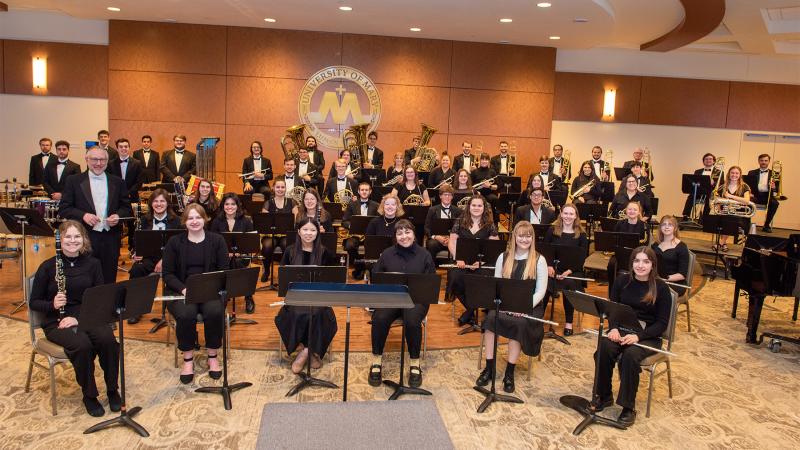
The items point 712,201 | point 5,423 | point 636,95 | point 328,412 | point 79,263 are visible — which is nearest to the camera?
point 328,412

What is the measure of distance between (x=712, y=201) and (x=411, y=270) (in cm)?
692

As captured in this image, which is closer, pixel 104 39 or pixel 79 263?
pixel 79 263

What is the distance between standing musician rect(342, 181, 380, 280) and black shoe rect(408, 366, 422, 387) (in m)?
3.20

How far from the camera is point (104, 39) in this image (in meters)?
12.6

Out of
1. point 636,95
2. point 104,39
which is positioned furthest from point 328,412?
point 636,95

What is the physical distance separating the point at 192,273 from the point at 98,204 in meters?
1.52

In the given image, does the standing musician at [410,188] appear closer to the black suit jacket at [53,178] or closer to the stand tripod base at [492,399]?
the stand tripod base at [492,399]

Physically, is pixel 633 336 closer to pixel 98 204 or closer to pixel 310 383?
pixel 310 383

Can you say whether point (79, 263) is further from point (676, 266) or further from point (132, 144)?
point (132, 144)

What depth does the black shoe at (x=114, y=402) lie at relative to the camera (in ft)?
15.3

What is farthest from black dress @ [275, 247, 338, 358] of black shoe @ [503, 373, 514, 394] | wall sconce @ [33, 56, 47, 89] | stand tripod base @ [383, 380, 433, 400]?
wall sconce @ [33, 56, 47, 89]

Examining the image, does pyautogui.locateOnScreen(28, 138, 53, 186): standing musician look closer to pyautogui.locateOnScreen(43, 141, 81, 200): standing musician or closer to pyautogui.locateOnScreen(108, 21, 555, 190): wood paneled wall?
pyautogui.locateOnScreen(43, 141, 81, 200): standing musician

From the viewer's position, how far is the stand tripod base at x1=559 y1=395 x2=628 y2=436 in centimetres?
464

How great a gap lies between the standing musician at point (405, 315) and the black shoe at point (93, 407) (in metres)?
2.07
